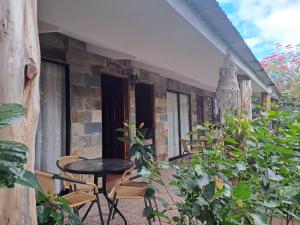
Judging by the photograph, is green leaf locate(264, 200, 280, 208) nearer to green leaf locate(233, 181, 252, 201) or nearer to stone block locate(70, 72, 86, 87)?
green leaf locate(233, 181, 252, 201)

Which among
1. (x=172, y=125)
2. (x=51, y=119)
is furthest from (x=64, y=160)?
(x=172, y=125)

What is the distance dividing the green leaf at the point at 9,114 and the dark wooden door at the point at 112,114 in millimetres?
4985

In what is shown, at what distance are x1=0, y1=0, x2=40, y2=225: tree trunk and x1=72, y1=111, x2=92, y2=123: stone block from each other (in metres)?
3.09

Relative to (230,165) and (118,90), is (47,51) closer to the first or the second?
(118,90)

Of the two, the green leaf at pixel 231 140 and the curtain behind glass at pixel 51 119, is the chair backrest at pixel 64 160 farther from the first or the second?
the green leaf at pixel 231 140

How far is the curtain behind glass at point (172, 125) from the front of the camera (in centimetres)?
782

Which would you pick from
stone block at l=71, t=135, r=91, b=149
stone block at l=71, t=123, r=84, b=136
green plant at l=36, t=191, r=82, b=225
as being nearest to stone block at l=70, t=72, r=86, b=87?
stone block at l=71, t=123, r=84, b=136

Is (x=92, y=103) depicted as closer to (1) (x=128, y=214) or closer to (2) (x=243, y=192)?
(1) (x=128, y=214)

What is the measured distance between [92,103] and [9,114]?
12.9 feet

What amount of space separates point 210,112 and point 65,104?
809 centimetres

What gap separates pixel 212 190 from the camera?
1246 millimetres

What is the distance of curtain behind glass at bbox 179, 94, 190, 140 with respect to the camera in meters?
8.66

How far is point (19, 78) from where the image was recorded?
1150mm

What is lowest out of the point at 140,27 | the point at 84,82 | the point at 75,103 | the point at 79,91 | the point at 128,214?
the point at 128,214
